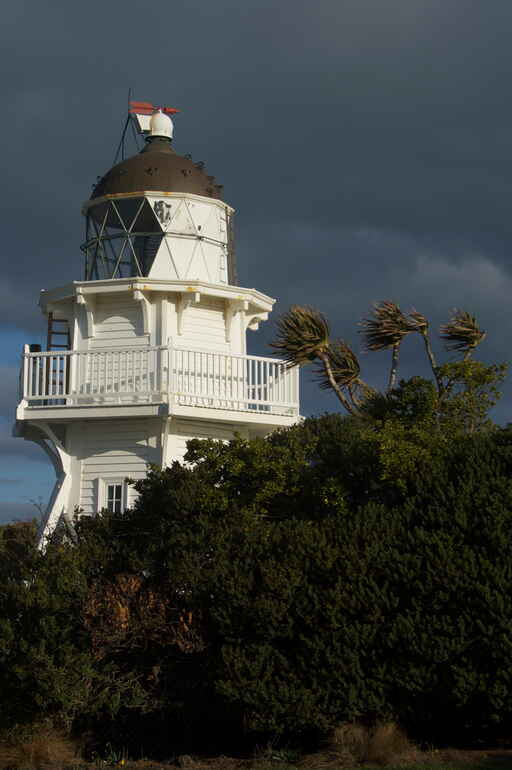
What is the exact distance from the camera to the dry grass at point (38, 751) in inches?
598

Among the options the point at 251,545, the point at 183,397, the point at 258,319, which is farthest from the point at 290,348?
the point at 251,545

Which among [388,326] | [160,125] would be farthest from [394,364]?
Result: [160,125]

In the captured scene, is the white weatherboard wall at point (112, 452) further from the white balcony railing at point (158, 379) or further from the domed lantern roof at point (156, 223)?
the domed lantern roof at point (156, 223)

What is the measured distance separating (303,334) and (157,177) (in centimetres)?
514

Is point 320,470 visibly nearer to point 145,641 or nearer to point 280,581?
point 280,581

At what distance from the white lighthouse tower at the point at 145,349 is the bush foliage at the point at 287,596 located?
13.9ft

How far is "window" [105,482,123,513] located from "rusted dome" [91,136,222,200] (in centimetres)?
592

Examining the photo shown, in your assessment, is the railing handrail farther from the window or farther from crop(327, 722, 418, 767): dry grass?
crop(327, 722, 418, 767): dry grass

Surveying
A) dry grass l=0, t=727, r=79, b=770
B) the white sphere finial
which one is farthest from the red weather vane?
dry grass l=0, t=727, r=79, b=770

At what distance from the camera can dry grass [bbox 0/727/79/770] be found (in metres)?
15.2

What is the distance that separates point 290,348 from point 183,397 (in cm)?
221

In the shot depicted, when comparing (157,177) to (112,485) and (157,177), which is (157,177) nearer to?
(157,177)

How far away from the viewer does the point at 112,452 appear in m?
21.9

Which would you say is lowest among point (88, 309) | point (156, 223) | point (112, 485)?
point (112, 485)
